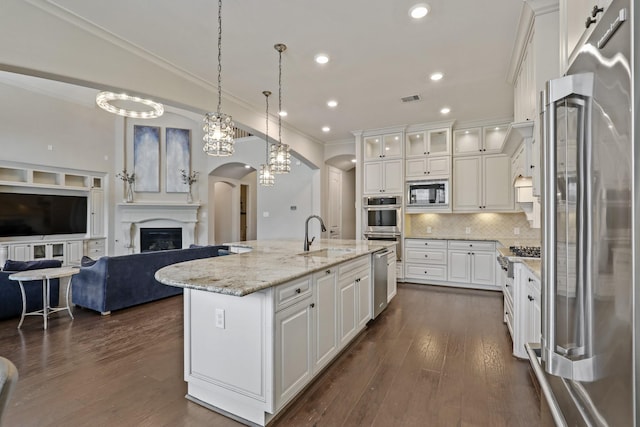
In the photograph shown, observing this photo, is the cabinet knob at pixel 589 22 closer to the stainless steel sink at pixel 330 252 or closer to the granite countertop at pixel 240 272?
the granite countertop at pixel 240 272

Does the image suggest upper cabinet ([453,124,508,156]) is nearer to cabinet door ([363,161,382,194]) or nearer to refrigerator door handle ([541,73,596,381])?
cabinet door ([363,161,382,194])

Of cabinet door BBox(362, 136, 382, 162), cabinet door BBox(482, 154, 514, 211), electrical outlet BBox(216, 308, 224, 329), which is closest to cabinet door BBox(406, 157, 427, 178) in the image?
cabinet door BBox(362, 136, 382, 162)

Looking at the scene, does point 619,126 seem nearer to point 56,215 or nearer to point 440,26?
point 440,26

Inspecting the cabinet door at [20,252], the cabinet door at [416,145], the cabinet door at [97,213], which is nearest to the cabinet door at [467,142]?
the cabinet door at [416,145]

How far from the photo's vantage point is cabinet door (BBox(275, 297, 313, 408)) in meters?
1.92


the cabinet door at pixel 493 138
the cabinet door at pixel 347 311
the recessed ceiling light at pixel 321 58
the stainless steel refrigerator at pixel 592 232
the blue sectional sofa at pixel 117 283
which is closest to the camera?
the stainless steel refrigerator at pixel 592 232

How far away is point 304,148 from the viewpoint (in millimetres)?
6402

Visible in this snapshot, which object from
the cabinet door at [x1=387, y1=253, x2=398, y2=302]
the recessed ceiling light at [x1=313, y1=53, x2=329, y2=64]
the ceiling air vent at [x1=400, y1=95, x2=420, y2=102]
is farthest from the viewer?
the ceiling air vent at [x1=400, y1=95, x2=420, y2=102]

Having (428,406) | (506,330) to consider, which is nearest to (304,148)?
(506,330)

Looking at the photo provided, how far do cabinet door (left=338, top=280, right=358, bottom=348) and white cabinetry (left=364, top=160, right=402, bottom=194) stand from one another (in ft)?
11.0

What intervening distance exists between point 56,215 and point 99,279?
14.0 ft

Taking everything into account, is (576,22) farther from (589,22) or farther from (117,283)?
(117,283)

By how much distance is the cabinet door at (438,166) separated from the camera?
5656 mm

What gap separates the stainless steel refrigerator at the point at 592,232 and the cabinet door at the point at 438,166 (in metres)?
5.03
